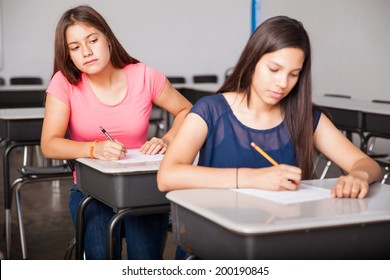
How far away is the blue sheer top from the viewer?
2.14m

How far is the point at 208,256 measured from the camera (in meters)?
1.67

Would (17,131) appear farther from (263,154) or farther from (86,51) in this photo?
(263,154)

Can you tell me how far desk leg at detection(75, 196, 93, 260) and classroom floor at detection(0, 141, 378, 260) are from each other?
117 cm

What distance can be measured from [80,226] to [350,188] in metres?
1.12

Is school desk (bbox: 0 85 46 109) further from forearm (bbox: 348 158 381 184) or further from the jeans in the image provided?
forearm (bbox: 348 158 381 184)

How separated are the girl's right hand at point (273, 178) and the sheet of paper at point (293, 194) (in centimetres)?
2

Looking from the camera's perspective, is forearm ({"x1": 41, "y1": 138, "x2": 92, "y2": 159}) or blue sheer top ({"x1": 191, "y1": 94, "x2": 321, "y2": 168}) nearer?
blue sheer top ({"x1": 191, "y1": 94, "x2": 321, "y2": 168})

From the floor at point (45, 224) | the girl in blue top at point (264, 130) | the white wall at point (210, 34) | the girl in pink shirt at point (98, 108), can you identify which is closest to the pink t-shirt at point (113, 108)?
the girl in pink shirt at point (98, 108)

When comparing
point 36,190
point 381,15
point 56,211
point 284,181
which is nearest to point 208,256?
point 284,181

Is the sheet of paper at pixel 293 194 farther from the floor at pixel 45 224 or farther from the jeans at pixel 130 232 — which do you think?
the floor at pixel 45 224

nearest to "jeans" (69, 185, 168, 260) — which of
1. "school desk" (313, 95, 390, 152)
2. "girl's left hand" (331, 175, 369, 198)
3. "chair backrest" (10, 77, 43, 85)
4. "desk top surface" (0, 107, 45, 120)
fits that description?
"girl's left hand" (331, 175, 369, 198)

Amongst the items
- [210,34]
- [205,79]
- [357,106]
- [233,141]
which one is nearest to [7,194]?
[233,141]

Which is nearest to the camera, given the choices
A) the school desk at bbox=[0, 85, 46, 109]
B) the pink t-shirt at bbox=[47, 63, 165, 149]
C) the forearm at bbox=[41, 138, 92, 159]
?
the forearm at bbox=[41, 138, 92, 159]
